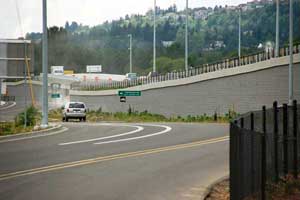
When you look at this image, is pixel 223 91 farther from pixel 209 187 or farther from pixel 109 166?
pixel 209 187

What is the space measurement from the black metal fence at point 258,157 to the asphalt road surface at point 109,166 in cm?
168

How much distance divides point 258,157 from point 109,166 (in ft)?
23.1

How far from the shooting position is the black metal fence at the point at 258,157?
9703 millimetres

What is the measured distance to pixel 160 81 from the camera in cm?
5916

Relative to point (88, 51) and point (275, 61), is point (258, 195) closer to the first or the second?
point (275, 61)

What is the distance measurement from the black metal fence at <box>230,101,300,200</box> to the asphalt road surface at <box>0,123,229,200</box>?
5.53ft

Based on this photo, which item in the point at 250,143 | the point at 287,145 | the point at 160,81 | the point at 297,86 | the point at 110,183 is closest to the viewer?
the point at 250,143

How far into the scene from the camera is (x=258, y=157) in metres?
9.75

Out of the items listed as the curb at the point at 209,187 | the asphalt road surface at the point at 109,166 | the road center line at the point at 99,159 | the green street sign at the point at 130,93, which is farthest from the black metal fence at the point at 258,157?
the green street sign at the point at 130,93

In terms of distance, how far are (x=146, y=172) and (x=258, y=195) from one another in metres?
5.57

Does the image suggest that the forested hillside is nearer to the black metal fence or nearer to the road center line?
the road center line

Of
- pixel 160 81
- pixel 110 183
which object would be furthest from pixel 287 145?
pixel 160 81

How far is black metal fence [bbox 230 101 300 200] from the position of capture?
31.8 feet

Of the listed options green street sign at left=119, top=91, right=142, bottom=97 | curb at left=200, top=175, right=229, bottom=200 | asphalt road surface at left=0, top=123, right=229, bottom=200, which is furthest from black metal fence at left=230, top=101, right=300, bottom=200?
green street sign at left=119, top=91, right=142, bottom=97
